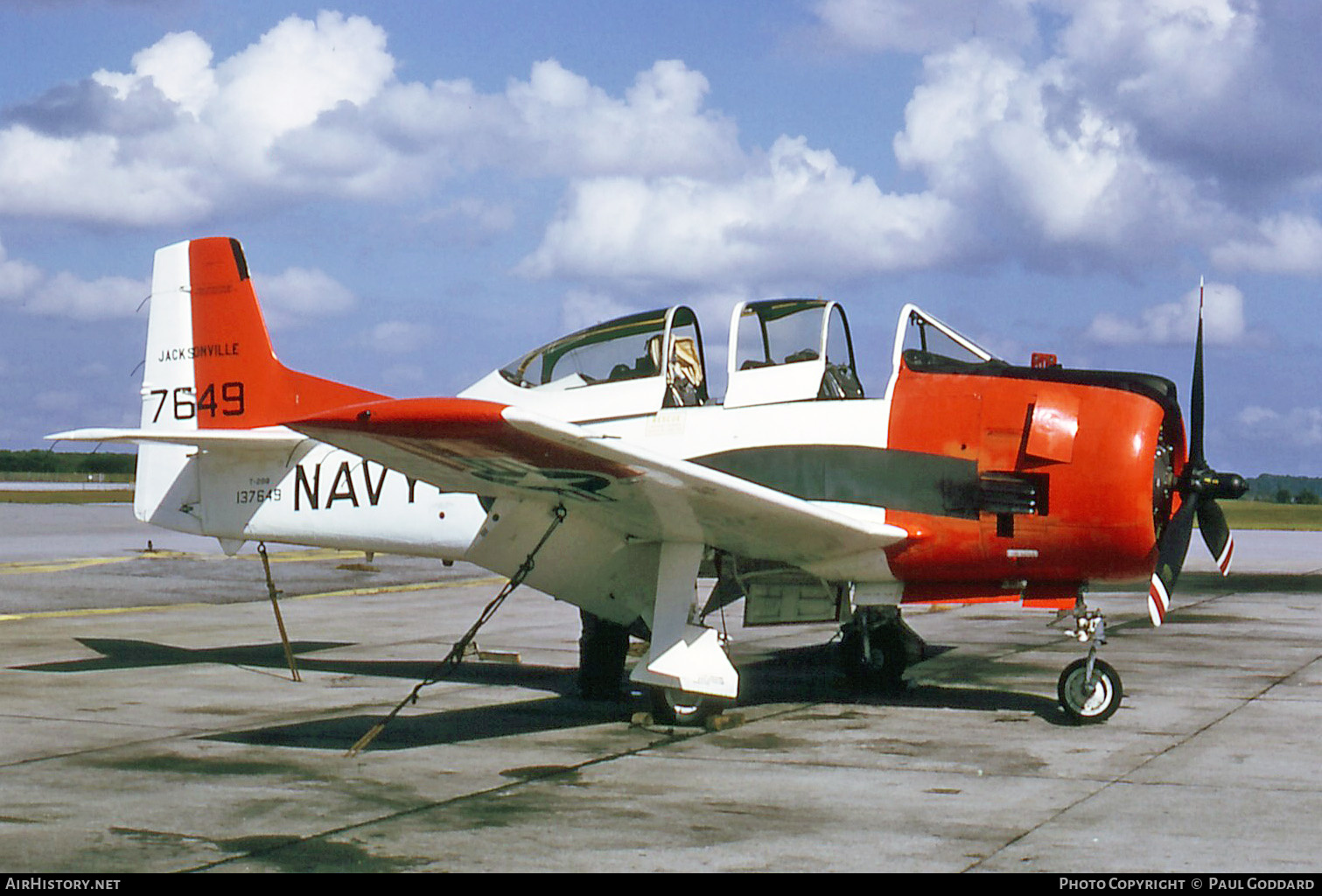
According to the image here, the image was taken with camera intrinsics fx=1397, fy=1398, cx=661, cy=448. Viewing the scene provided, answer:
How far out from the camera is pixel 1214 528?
9578 mm

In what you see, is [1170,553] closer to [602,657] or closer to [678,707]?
[678,707]

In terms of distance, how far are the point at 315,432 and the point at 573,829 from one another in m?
2.56

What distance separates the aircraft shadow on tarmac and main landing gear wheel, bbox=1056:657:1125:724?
17cm

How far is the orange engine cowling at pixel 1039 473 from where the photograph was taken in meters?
8.69

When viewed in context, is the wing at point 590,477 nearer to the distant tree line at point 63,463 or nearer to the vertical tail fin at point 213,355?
the vertical tail fin at point 213,355

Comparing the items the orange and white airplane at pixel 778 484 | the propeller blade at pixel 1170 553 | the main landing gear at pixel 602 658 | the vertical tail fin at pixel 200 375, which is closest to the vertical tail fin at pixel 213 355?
the vertical tail fin at pixel 200 375

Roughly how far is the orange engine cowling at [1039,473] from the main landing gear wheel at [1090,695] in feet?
1.62

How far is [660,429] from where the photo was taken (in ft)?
32.6

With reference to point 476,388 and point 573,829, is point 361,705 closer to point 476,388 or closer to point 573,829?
point 476,388

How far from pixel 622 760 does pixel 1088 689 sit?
3.27 m

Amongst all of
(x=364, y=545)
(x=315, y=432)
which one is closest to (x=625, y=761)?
(x=315, y=432)

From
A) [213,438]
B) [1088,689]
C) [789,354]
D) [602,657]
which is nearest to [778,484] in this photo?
[789,354]

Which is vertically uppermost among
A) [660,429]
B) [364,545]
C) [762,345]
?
[762,345]

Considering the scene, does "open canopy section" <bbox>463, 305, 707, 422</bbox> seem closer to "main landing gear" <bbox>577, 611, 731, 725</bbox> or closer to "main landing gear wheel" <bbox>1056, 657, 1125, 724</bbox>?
"main landing gear" <bbox>577, 611, 731, 725</bbox>
